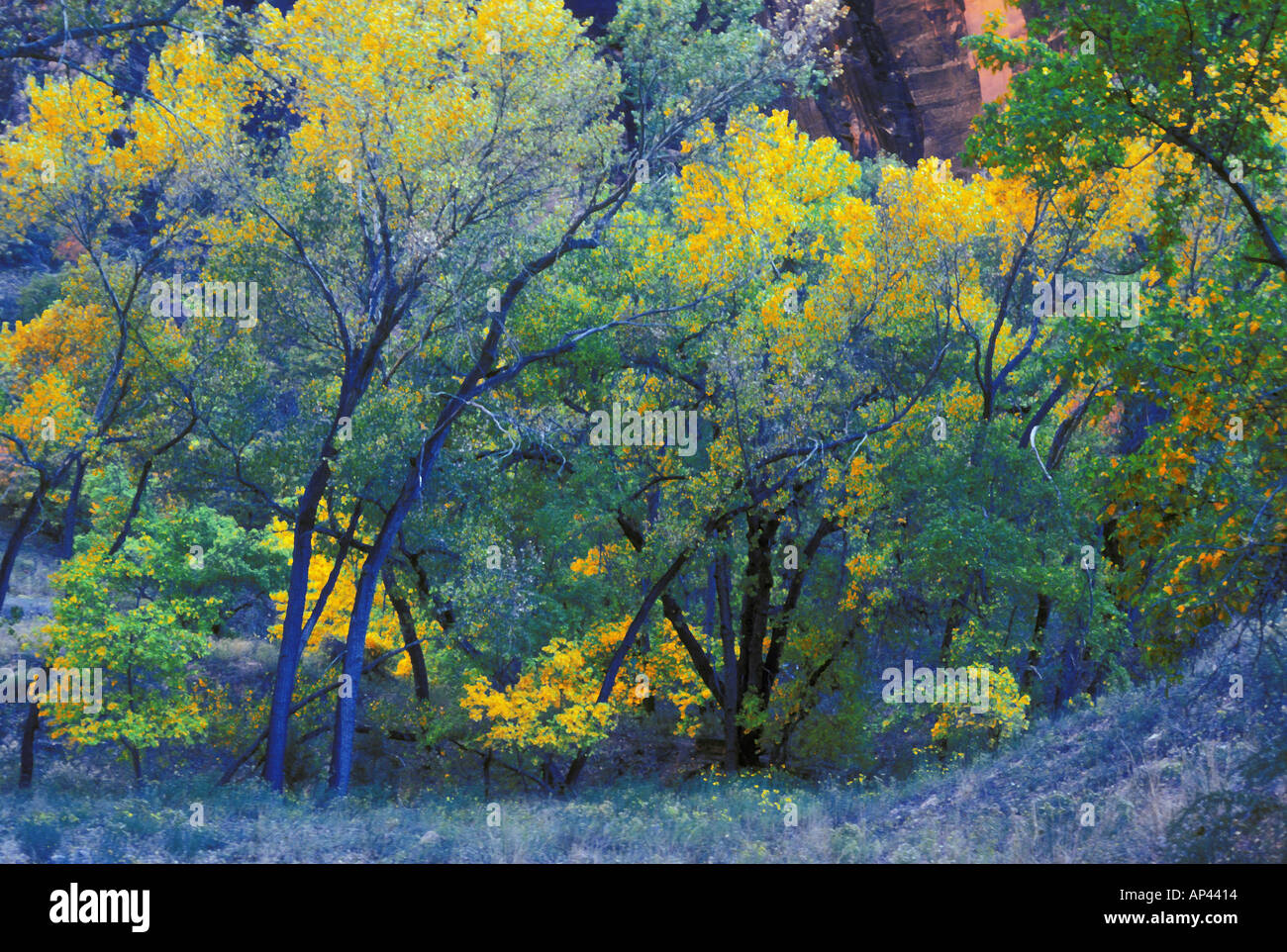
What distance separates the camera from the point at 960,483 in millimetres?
18062

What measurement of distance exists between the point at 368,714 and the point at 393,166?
15.9m

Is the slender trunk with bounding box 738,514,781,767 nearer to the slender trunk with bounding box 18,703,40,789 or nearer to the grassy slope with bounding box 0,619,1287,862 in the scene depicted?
the grassy slope with bounding box 0,619,1287,862

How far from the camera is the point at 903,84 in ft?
181

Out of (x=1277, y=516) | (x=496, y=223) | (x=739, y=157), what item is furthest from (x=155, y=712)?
(x=1277, y=516)

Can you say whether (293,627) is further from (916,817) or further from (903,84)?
(903,84)
